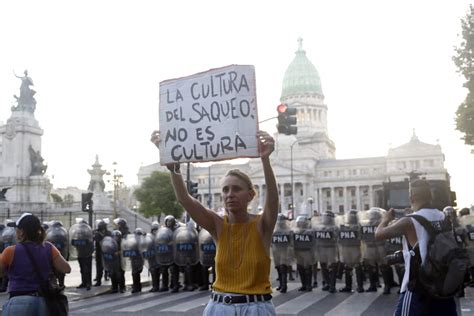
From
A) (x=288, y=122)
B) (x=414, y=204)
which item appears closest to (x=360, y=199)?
(x=288, y=122)

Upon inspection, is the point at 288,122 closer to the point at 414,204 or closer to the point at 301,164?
the point at 414,204

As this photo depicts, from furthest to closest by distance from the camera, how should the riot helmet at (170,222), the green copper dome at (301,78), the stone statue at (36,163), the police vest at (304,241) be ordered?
1. the green copper dome at (301,78)
2. the stone statue at (36,163)
3. the riot helmet at (170,222)
4. the police vest at (304,241)

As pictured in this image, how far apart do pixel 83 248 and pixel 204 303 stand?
5.28 metres

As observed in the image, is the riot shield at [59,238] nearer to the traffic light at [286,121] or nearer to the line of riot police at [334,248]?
the line of riot police at [334,248]

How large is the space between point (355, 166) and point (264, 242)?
114738mm

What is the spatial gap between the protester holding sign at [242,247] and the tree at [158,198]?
231ft

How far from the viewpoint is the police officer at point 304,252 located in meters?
14.2

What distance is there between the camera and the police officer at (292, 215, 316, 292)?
1423cm

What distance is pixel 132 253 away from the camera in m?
15.1

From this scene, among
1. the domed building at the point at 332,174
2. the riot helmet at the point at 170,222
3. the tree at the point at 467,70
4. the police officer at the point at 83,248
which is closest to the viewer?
the riot helmet at the point at 170,222

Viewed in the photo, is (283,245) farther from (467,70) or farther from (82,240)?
(467,70)

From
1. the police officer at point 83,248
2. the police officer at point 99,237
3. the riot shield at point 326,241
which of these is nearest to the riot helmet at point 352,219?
the riot shield at point 326,241

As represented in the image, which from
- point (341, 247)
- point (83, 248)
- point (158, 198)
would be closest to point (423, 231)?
point (341, 247)

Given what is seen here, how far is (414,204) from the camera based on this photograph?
5.27m
